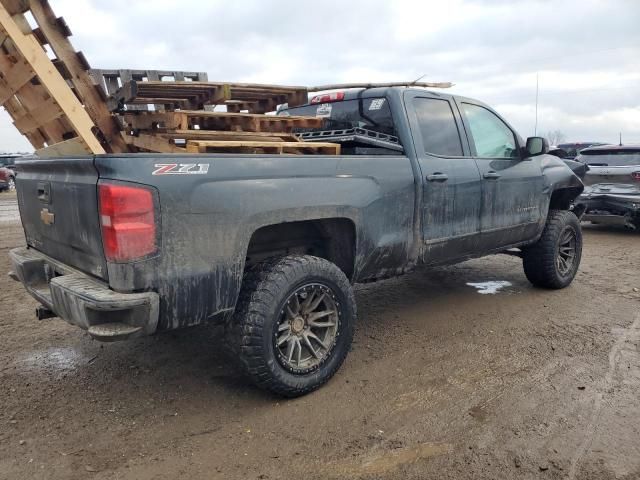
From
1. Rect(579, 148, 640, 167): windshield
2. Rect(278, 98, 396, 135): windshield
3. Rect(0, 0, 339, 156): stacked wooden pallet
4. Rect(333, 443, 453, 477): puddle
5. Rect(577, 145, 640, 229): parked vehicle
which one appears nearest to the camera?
Rect(333, 443, 453, 477): puddle

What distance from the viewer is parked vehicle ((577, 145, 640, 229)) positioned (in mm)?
8867

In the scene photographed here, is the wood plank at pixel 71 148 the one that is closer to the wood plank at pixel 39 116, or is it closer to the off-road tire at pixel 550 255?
the wood plank at pixel 39 116

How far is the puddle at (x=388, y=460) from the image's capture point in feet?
8.11

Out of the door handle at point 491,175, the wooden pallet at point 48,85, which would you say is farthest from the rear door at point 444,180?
the wooden pallet at point 48,85

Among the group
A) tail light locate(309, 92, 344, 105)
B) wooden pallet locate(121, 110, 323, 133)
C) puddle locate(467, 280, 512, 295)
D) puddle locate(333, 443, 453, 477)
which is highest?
tail light locate(309, 92, 344, 105)

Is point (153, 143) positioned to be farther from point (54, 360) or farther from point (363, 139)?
point (54, 360)

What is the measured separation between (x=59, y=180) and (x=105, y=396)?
4.48ft

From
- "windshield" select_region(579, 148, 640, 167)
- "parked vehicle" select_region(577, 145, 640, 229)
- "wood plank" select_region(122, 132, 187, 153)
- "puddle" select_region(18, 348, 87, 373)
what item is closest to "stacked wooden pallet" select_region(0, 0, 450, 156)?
"wood plank" select_region(122, 132, 187, 153)

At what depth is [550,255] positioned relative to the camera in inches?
211

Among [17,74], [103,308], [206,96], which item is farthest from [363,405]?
[17,74]

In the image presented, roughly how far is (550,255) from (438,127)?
2092 millimetres

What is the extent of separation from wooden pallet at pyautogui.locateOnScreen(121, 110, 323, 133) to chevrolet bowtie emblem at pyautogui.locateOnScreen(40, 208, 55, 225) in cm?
81

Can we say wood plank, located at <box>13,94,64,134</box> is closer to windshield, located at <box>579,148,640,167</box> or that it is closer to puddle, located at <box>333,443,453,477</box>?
puddle, located at <box>333,443,453,477</box>

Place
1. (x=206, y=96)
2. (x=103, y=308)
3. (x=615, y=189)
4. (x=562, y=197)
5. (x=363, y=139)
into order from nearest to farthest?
(x=103, y=308) < (x=363, y=139) < (x=206, y=96) < (x=562, y=197) < (x=615, y=189)
